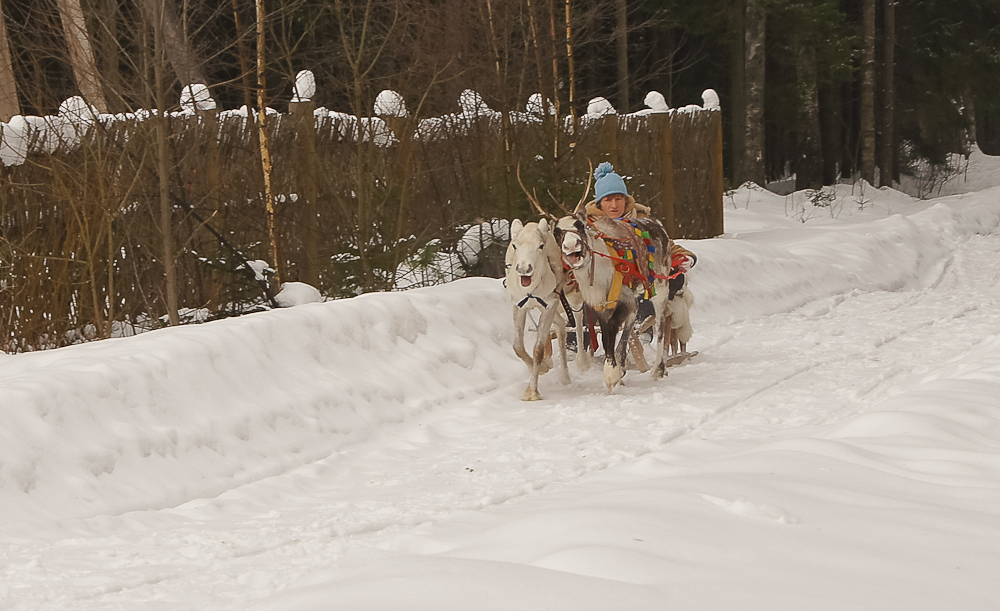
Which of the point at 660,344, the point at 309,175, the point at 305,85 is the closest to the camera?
the point at 660,344

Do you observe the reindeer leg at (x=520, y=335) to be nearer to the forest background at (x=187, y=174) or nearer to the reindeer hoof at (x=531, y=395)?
the reindeer hoof at (x=531, y=395)

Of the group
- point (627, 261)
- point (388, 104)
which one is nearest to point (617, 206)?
point (627, 261)

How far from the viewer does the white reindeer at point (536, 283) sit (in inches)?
329

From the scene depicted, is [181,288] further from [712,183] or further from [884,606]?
[712,183]

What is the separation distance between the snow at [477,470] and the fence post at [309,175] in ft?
8.04

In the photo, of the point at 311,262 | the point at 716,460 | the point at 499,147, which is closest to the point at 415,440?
the point at 716,460

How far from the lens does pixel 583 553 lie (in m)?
3.87

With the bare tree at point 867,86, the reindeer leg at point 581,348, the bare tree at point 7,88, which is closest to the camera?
the reindeer leg at point 581,348

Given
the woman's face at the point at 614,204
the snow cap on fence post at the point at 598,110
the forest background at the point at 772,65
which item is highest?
the forest background at the point at 772,65

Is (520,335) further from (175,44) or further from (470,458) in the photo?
(175,44)

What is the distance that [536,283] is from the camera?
8.49m

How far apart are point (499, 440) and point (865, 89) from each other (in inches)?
1034

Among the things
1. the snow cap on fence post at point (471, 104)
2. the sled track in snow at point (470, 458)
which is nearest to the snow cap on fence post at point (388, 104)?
the snow cap on fence post at point (471, 104)

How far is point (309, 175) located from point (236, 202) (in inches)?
38.3
